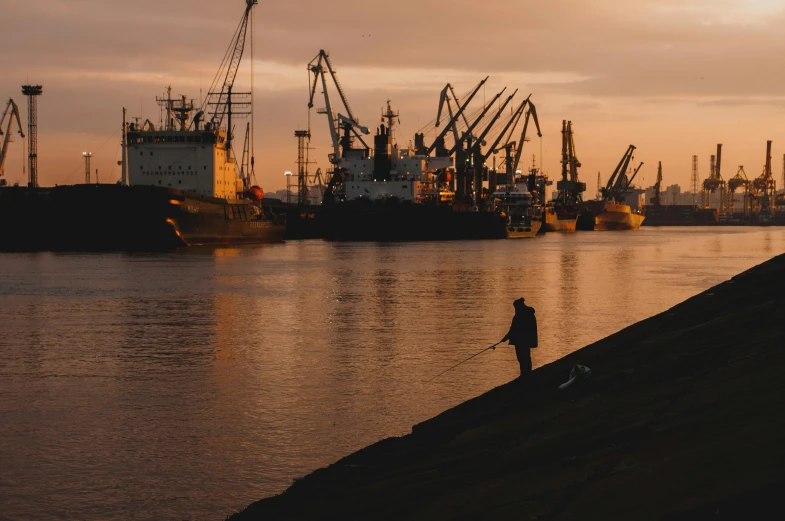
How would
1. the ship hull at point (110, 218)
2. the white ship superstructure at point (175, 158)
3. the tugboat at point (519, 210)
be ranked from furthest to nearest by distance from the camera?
the tugboat at point (519, 210) < the white ship superstructure at point (175, 158) < the ship hull at point (110, 218)

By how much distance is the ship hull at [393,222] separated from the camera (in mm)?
128375

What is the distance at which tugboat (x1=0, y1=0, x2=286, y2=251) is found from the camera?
276 feet

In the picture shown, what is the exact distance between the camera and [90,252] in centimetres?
8631

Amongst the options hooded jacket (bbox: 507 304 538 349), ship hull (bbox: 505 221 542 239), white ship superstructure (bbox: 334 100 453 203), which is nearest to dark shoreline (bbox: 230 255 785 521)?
hooded jacket (bbox: 507 304 538 349)

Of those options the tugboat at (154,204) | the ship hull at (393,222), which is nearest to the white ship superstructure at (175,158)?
the tugboat at (154,204)

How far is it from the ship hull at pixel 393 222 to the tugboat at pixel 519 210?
2131 centimetres

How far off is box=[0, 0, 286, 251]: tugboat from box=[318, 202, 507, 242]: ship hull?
18.3 metres

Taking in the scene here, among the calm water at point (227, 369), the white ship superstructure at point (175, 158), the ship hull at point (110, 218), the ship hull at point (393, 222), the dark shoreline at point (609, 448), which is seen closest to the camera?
the dark shoreline at point (609, 448)

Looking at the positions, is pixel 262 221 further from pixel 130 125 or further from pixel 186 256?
pixel 186 256

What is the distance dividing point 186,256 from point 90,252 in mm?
12948

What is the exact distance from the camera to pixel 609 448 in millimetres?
9984

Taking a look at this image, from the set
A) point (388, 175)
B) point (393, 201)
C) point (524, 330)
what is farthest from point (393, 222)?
point (524, 330)

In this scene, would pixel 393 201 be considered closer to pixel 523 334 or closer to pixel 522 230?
pixel 522 230

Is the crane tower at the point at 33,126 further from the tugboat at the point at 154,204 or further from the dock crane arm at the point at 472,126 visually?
the dock crane arm at the point at 472,126
